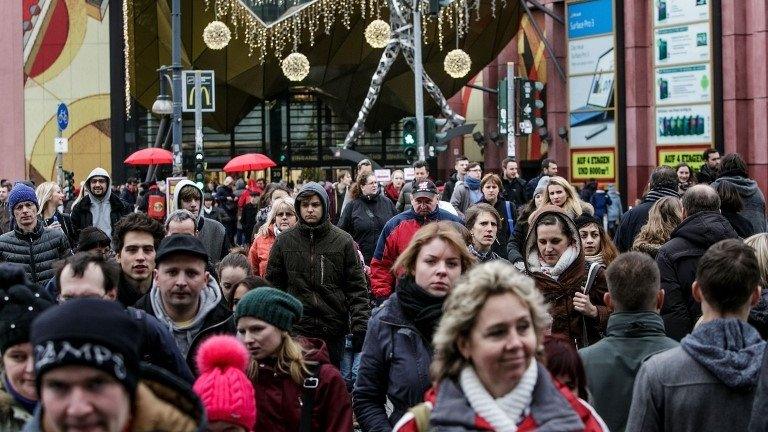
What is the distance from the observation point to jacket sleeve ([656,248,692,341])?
332 inches

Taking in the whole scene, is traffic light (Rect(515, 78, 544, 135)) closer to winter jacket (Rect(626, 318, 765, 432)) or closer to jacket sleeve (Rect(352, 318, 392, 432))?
jacket sleeve (Rect(352, 318, 392, 432))

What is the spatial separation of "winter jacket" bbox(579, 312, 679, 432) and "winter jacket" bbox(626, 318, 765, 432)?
2.55 ft

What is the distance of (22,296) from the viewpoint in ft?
16.3

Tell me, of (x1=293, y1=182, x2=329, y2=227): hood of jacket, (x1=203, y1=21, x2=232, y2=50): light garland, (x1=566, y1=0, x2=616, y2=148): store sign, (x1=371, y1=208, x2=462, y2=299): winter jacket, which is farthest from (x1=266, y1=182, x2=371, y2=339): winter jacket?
(x1=566, y1=0, x2=616, y2=148): store sign

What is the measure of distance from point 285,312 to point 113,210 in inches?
323

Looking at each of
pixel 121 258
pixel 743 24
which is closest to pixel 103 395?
pixel 121 258

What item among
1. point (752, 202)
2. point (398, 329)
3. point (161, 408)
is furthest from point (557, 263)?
point (752, 202)

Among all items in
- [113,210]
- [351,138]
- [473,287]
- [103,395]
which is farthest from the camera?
[351,138]

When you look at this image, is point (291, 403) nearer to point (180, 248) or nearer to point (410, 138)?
point (180, 248)

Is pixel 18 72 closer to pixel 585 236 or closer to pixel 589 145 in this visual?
pixel 589 145

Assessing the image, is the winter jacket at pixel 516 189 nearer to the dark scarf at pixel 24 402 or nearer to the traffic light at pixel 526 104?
the dark scarf at pixel 24 402

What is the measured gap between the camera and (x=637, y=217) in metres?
12.1

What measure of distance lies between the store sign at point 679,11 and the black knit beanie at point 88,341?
1242 inches

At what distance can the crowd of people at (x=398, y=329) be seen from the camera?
12.4 ft
